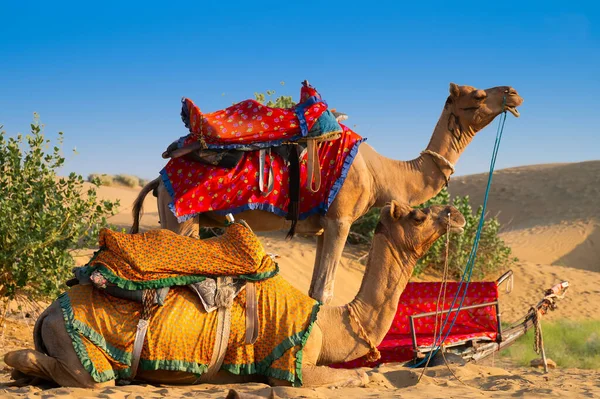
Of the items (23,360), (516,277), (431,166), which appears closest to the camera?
(23,360)

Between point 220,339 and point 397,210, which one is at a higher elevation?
point 397,210

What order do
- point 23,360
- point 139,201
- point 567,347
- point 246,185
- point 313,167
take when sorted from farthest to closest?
point 567,347, point 139,201, point 313,167, point 246,185, point 23,360

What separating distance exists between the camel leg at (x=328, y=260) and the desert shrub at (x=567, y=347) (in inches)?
126

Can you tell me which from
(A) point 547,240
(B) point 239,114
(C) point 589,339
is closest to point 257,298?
(B) point 239,114

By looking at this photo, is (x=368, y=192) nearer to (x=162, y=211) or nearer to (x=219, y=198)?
(x=219, y=198)

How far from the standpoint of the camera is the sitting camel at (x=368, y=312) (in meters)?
4.76

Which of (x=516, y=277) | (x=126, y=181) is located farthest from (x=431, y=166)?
(x=126, y=181)

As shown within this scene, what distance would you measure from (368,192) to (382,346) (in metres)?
1.52

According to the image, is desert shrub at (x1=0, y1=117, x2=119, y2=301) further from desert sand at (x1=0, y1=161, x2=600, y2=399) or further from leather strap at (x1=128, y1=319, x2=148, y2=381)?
leather strap at (x1=128, y1=319, x2=148, y2=381)

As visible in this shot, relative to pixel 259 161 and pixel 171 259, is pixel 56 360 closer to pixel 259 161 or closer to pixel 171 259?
pixel 171 259

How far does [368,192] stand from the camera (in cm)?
735

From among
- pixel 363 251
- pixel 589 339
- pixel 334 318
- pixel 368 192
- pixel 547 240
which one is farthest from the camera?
pixel 547 240

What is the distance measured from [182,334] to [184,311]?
15 centimetres

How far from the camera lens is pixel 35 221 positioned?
763 cm
